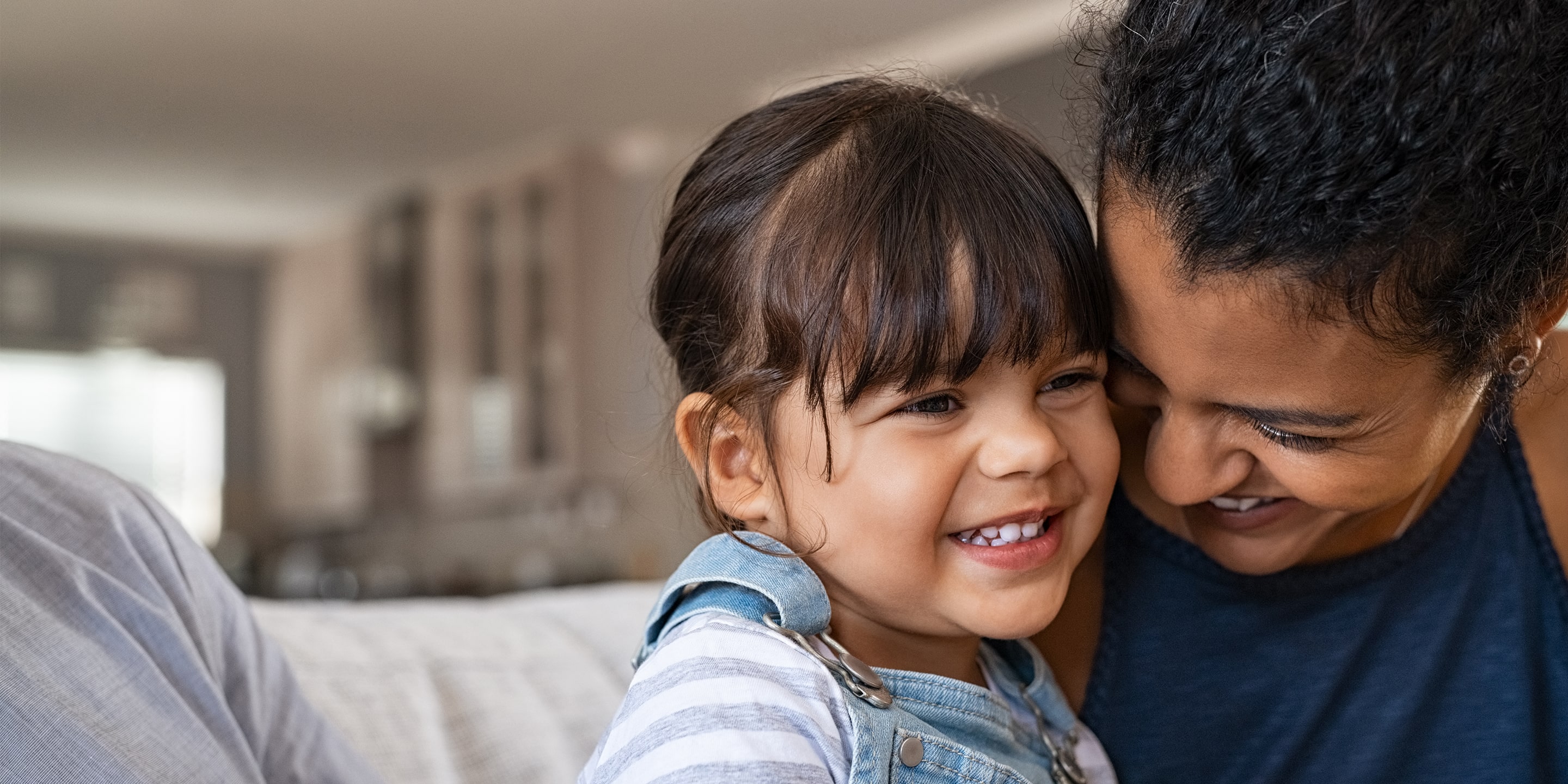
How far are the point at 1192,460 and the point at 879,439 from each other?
0.23 meters

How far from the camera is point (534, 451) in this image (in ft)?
18.0

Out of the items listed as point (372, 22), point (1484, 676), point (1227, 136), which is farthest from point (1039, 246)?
point (372, 22)

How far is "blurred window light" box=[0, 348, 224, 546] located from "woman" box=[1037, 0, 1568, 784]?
20.2 feet

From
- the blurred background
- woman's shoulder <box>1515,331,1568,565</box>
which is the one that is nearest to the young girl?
woman's shoulder <box>1515,331,1568,565</box>

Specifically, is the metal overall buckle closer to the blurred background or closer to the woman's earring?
the woman's earring

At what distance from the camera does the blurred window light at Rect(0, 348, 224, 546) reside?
20.6 feet

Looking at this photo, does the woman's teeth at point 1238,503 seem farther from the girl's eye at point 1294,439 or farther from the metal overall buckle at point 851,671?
the metal overall buckle at point 851,671

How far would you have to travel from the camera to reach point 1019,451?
0.87m

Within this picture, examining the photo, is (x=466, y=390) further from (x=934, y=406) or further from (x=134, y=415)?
(x=934, y=406)

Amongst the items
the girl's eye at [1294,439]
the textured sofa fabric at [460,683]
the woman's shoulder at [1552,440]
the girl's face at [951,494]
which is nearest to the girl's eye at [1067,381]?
the girl's face at [951,494]

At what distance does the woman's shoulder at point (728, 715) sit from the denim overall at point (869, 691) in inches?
0.6

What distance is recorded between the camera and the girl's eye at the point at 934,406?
889 mm

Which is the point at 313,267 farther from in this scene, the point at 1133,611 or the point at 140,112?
the point at 1133,611

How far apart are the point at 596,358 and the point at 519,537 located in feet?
2.90
